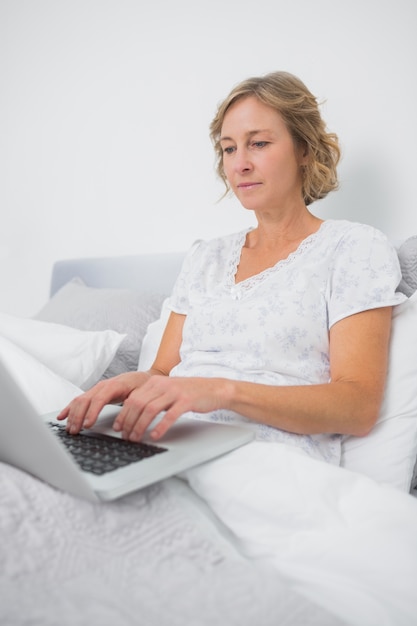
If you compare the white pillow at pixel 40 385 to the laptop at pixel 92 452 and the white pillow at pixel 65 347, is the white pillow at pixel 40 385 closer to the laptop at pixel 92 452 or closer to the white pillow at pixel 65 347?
the white pillow at pixel 65 347

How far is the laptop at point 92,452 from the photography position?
2.13 ft

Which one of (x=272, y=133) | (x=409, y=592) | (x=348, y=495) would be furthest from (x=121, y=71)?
Answer: (x=409, y=592)

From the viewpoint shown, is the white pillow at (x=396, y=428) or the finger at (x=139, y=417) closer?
the finger at (x=139, y=417)

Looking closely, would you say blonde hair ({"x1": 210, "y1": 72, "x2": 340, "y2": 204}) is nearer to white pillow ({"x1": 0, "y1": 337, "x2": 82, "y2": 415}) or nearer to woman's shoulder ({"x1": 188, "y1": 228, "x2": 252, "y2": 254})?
woman's shoulder ({"x1": 188, "y1": 228, "x2": 252, "y2": 254})

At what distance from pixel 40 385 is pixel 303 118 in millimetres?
780

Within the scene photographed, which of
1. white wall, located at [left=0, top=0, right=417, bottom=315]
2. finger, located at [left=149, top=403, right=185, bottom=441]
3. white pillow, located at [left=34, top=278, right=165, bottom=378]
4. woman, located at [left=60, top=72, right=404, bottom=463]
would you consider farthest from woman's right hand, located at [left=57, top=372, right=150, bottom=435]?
white wall, located at [left=0, top=0, right=417, bottom=315]

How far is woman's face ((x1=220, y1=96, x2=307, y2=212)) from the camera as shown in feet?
4.24

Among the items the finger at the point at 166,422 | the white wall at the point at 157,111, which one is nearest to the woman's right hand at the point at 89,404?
the finger at the point at 166,422

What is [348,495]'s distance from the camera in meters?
0.77

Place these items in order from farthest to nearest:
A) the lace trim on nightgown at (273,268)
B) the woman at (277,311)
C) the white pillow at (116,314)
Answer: the white pillow at (116,314)
the lace trim on nightgown at (273,268)
the woman at (277,311)

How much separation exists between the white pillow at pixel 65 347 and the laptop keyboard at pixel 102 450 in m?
0.53

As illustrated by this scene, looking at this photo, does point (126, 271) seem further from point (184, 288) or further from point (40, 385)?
point (40, 385)

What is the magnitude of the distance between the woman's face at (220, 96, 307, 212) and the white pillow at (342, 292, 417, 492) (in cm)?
37

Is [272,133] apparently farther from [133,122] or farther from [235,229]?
[133,122]
